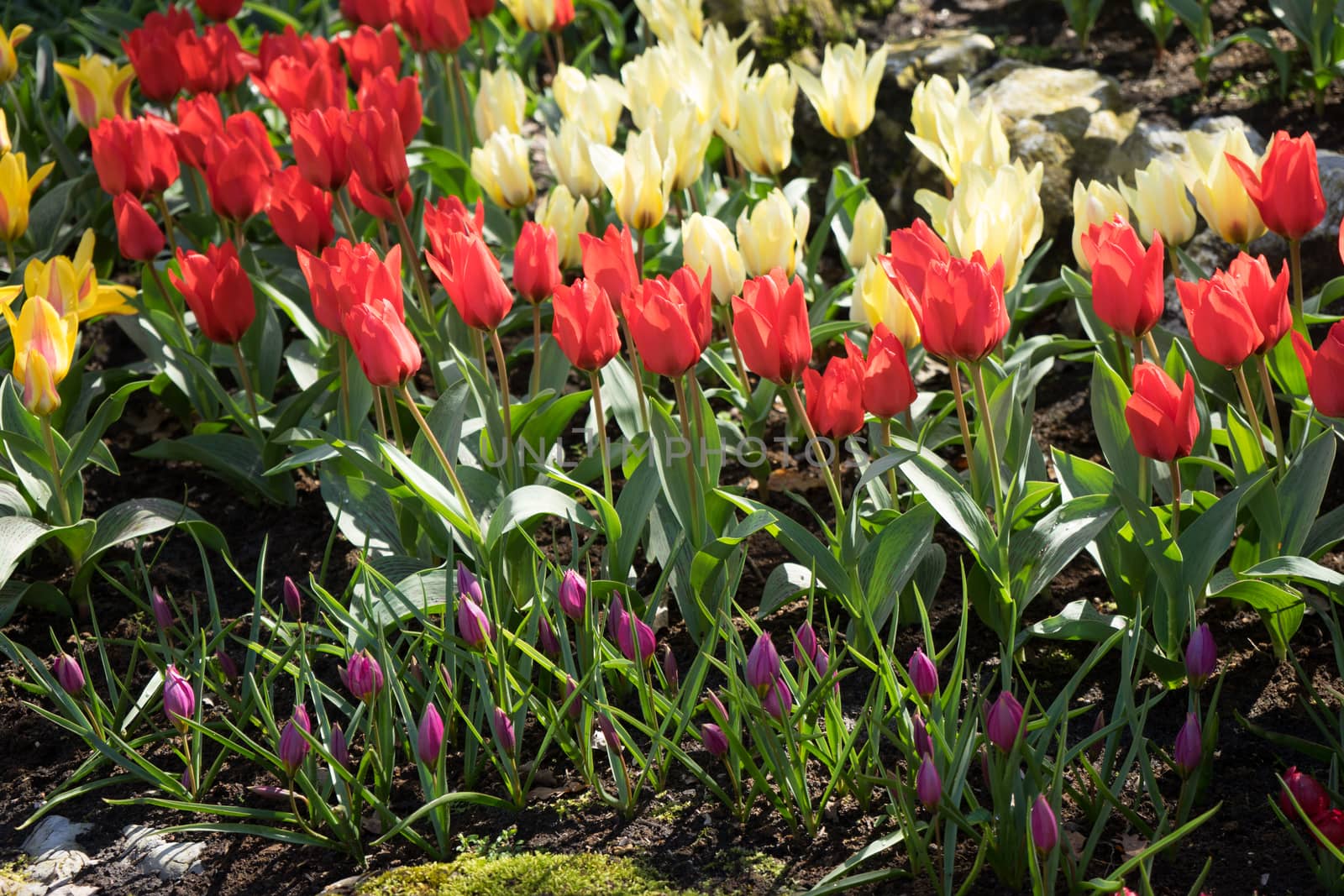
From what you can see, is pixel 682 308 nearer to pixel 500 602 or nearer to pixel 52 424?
pixel 500 602

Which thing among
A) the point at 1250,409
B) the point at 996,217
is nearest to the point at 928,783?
the point at 1250,409

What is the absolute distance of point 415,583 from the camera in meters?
2.57

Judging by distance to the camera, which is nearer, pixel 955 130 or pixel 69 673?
pixel 69 673

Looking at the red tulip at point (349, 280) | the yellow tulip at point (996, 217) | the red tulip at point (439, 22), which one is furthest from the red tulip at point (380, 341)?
the red tulip at point (439, 22)

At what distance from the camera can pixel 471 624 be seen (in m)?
2.15

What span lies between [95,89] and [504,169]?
161 cm

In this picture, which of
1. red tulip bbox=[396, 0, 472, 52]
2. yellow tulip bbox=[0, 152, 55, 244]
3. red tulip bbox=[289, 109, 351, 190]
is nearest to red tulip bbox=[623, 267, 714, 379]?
red tulip bbox=[289, 109, 351, 190]

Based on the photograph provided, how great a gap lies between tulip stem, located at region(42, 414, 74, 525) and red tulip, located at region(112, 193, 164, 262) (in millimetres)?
453

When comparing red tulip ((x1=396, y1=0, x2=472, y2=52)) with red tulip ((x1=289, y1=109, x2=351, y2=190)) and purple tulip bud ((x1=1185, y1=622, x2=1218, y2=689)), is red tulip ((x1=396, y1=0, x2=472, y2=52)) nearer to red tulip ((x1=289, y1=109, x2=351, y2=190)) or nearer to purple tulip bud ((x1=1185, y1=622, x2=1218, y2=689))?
red tulip ((x1=289, y1=109, x2=351, y2=190))

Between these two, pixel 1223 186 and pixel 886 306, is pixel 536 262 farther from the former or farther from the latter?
pixel 1223 186

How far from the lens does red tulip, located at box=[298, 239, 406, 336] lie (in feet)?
7.59

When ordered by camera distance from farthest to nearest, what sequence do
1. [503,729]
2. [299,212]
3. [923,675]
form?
[299,212] < [503,729] < [923,675]

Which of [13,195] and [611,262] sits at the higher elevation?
[13,195]

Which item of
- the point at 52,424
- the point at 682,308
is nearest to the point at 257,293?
the point at 52,424
